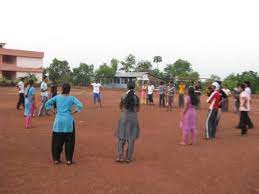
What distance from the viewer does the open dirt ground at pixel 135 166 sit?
20.1 feet

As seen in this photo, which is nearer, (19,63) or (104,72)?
(19,63)

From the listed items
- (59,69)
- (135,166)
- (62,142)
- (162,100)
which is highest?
(59,69)

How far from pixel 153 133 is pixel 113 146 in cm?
273

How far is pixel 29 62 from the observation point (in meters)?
61.6

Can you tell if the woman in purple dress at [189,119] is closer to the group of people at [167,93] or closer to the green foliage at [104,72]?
the group of people at [167,93]

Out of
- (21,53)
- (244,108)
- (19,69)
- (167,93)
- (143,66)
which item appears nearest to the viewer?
(244,108)

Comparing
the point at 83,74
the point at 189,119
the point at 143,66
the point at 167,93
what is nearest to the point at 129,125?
the point at 189,119

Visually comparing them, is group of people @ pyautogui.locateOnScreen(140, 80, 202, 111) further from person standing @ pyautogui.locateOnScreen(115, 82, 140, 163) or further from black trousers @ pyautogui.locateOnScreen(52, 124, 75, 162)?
black trousers @ pyautogui.locateOnScreen(52, 124, 75, 162)

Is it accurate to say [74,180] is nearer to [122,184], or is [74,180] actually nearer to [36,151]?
[122,184]

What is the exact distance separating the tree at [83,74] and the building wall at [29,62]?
6.11 meters

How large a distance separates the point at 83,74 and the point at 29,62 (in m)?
10.1

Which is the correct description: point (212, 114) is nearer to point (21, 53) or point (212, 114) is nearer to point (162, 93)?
point (162, 93)

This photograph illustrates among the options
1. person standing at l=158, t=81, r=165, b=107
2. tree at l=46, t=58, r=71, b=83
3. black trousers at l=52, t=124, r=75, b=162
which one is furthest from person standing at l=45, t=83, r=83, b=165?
tree at l=46, t=58, r=71, b=83

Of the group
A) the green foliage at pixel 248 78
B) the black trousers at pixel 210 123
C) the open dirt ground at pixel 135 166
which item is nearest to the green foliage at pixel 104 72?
the green foliage at pixel 248 78
